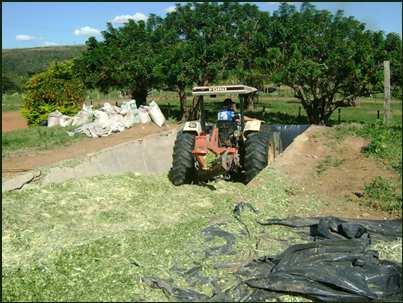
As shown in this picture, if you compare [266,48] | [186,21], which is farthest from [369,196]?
[186,21]

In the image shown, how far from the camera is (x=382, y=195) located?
9180mm

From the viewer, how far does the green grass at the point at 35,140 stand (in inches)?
564

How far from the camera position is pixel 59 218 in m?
8.31

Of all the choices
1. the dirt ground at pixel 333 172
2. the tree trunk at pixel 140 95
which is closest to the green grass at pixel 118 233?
the dirt ground at pixel 333 172

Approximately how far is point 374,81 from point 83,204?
458 inches

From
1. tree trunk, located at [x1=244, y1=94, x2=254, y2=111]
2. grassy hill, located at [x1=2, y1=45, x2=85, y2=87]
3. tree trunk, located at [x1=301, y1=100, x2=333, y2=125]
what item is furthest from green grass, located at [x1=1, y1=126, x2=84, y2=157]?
grassy hill, located at [x1=2, y1=45, x2=85, y2=87]

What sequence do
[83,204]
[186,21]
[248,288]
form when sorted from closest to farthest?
[248,288], [83,204], [186,21]

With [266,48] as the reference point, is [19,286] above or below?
below

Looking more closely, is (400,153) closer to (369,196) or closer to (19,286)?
(369,196)

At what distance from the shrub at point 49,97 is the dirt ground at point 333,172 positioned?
410 inches

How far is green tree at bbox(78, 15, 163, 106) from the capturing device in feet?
72.0

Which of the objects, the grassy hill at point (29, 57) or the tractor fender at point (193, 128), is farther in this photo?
the grassy hill at point (29, 57)

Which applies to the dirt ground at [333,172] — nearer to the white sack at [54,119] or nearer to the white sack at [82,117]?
the white sack at [82,117]

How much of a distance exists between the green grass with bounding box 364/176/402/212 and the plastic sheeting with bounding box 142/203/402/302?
2.04 m
